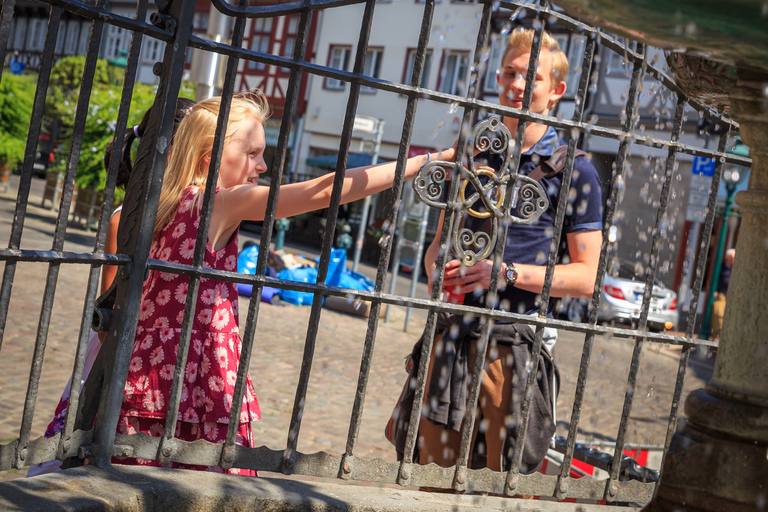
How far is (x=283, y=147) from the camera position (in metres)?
2.27

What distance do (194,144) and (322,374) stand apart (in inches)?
186

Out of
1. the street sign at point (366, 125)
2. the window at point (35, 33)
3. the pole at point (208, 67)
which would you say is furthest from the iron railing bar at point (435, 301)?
the window at point (35, 33)

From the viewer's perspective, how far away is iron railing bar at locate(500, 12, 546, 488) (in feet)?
7.97

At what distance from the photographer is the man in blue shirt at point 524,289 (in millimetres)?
2590

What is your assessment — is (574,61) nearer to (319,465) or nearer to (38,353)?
(319,465)

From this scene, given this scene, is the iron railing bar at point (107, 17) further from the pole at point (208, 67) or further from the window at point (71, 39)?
the window at point (71, 39)

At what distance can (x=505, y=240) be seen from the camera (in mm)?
2471

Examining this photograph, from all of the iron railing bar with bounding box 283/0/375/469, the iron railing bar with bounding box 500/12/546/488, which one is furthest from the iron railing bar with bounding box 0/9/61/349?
the iron railing bar with bounding box 500/12/546/488

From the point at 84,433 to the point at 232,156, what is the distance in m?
0.95

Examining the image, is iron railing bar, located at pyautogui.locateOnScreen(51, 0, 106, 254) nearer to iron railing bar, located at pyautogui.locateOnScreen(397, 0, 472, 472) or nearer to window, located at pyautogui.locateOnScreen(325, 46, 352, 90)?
iron railing bar, located at pyautogui.locateOnScreen(397, 0, 472, 472)

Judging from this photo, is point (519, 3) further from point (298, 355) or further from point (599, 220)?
point (298, 355)

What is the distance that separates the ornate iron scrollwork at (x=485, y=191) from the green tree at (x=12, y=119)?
20416mm

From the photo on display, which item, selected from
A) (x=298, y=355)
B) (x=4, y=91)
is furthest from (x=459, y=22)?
(x=298, y=355)

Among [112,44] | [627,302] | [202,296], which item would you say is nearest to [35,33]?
[112,44]
